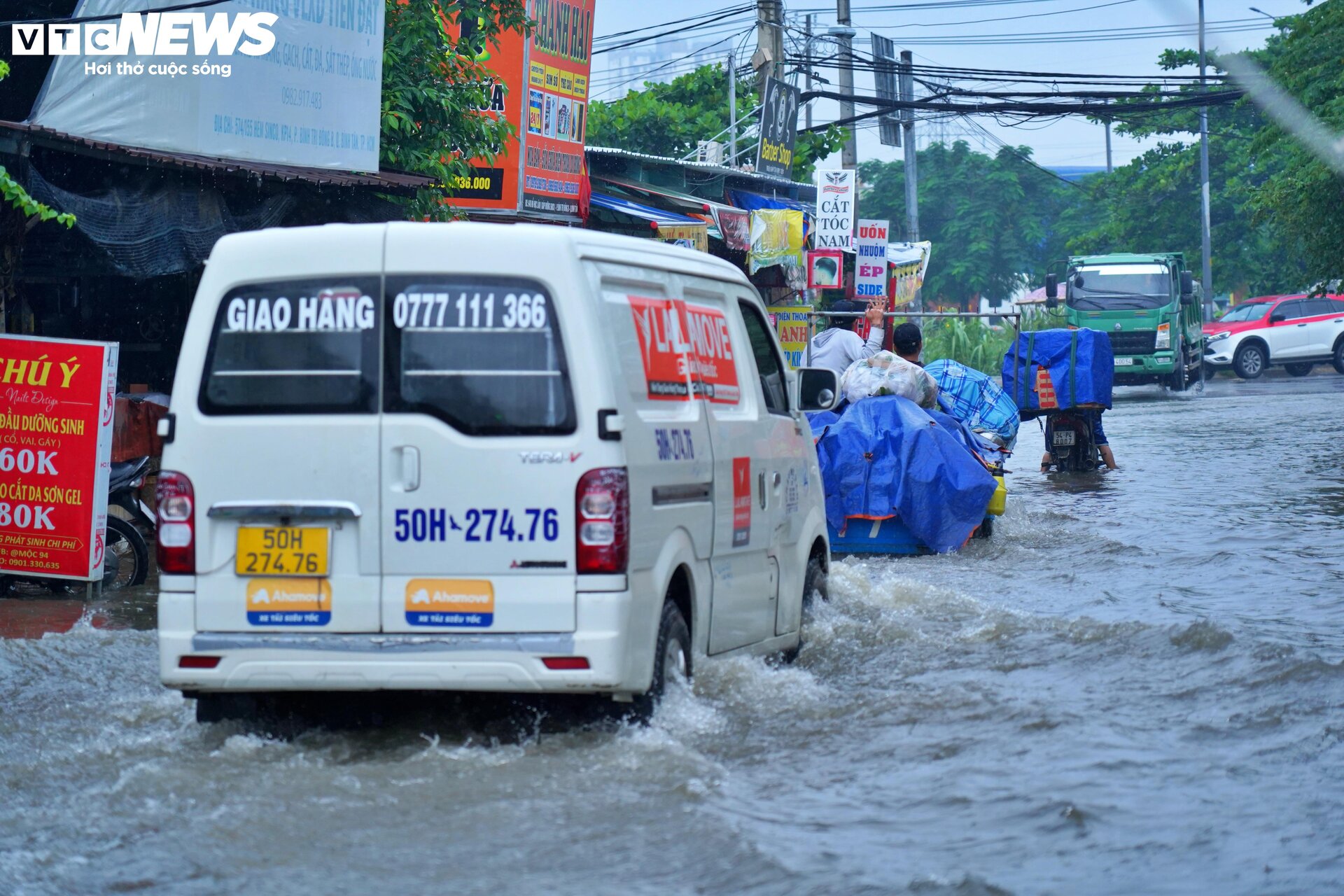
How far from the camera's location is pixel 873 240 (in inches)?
947

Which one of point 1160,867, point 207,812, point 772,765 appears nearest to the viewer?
point 1160,867

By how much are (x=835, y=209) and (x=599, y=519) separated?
17927mm

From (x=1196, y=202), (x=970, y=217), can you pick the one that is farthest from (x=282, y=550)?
(x=970, y=217)

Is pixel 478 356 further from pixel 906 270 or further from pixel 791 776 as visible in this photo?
pixel 906 270

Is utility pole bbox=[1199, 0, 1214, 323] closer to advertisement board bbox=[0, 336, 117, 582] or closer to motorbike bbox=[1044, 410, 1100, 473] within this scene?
motorbike bbox=[1044, 410, 1100, 473]

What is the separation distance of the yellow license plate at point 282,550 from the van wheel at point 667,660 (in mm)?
1175

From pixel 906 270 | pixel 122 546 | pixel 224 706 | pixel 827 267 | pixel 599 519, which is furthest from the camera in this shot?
pixel 906 270

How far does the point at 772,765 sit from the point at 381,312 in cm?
207

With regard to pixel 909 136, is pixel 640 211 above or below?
below

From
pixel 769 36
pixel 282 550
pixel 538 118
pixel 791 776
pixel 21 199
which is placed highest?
pixel 769 36

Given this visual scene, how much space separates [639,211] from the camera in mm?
20719

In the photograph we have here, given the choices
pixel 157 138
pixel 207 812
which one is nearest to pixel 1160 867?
pixel 207 812

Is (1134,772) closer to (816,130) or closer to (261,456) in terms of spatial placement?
(261,456)

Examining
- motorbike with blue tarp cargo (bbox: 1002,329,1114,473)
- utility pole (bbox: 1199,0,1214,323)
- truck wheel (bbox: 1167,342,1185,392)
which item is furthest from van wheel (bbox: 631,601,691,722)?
utility pole (bbox: 1199,0,1214,323)
